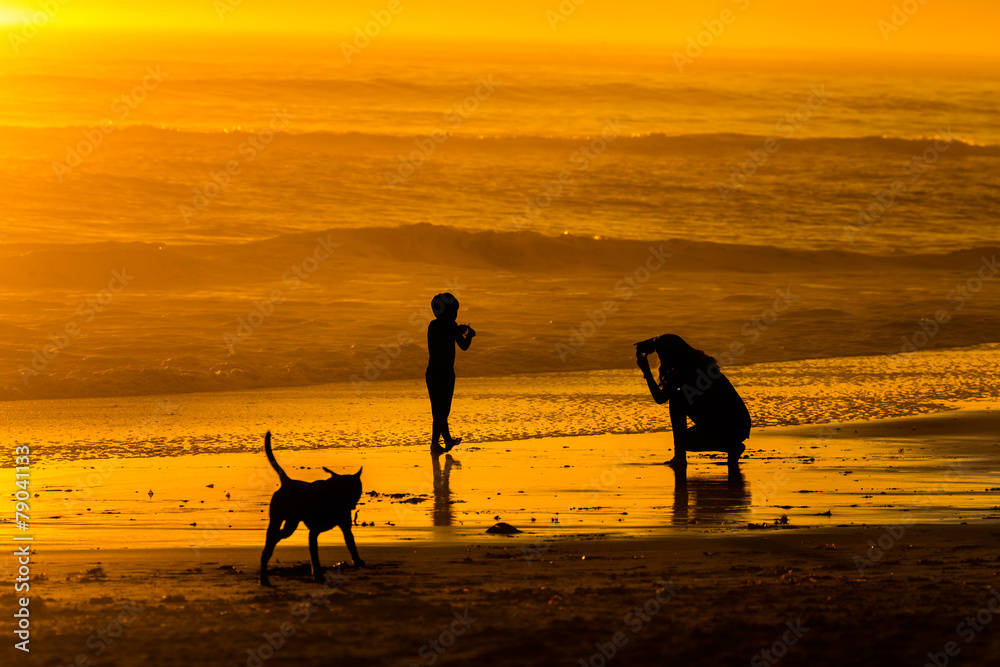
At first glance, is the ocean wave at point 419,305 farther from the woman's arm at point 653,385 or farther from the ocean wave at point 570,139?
the ocean wave at point 570,139

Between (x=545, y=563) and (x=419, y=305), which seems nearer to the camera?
(x=545, y=563)

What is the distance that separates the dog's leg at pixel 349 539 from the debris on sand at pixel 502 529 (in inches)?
45.2

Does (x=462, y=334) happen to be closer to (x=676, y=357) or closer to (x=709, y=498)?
(x=676, y=357)

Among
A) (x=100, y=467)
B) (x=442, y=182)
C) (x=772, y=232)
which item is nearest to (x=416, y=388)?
(x=100, y=467)

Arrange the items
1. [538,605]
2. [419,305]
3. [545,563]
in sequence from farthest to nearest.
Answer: [419,305]
[545,563]
[538,605]

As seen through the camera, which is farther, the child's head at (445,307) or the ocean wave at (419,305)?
the ocean wave at (419,305)

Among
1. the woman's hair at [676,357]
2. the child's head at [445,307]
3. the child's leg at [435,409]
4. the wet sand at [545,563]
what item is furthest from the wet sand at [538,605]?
the child's head at [445,307]

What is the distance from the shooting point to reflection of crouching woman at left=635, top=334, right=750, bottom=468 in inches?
355

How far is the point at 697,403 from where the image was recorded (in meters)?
9.19

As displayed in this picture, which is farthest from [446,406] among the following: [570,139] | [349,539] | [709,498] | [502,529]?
[570,139]

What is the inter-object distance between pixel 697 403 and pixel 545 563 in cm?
334

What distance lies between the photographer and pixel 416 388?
44.5 feet

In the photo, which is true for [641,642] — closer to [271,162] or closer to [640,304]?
[640,304]

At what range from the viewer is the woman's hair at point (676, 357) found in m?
9.01
